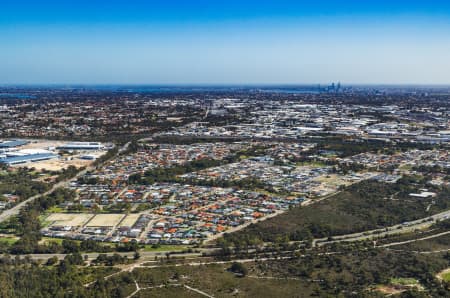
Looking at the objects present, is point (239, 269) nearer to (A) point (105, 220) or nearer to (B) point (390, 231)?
(B) point (390, 231)

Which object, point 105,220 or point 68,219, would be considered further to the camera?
point 68,219

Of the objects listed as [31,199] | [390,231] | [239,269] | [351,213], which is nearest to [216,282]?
[239,269]

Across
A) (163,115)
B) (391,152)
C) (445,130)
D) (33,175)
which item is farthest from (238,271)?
(163,115)

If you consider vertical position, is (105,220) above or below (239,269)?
above

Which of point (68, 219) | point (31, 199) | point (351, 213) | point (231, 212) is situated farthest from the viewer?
point (31, 199)

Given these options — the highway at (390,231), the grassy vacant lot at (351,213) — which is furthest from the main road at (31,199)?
the highway at (390,231)

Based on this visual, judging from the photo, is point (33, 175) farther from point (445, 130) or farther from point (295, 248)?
point (445, 130)

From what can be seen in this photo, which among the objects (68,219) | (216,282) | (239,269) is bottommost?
(216,282)
